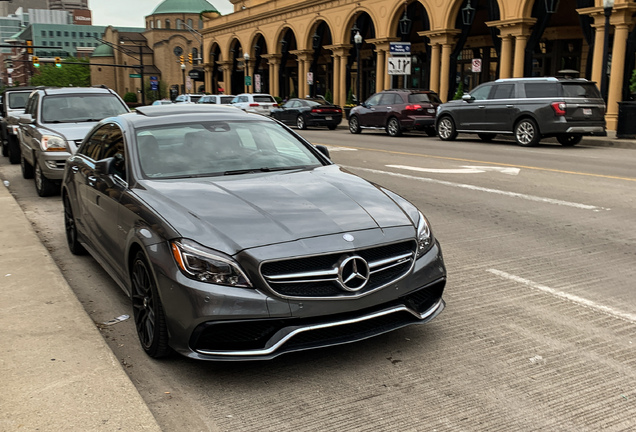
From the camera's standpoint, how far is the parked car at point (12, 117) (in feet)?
51.6

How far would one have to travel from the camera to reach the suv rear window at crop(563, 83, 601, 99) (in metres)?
19.0

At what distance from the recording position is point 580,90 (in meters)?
19.2

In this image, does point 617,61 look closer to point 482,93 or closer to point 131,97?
point 482,93

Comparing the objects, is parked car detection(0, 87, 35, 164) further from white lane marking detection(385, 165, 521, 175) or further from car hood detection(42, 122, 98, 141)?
white lane marking detection(385, 165, 521, 175)

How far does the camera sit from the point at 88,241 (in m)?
6.10

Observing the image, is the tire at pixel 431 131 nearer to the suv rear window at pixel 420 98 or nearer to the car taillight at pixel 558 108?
the suv rear window at pixel 420 98

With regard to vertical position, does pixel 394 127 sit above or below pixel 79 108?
below

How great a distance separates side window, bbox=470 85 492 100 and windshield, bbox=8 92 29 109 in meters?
13.5

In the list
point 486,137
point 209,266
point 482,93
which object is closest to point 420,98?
point 486,137

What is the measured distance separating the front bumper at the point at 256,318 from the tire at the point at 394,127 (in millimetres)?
21837

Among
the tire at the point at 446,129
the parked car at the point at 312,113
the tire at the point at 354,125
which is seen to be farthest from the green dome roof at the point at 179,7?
the tire at the point at 446,129

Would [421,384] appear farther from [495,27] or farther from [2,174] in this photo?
[495,27]

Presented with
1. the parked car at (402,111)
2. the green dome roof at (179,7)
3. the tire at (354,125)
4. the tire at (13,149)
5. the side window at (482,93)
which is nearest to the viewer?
the tire at (13,149)

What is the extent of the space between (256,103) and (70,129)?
24.7 metres
